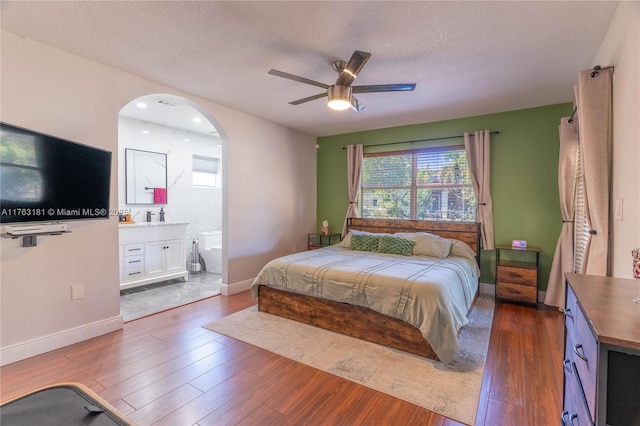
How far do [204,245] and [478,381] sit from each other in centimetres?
492

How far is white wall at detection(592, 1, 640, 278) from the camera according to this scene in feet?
5.56

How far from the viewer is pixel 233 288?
4.35 metres

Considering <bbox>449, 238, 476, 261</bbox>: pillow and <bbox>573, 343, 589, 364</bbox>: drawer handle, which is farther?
<bbox>449, 238, 476, 261</bbox>: pillow

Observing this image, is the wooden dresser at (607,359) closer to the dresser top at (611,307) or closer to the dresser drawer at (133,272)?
the dresser top at (611,307)

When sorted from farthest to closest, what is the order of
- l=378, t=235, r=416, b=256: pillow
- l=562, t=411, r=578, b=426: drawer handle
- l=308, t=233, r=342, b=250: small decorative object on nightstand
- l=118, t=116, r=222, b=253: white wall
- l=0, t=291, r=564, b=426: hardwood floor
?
1. l=308, t=233, r=342, b=250: small decorative object on nightstand
2. l=118, t=116, r=222, b=253: white wall
3. l=378, t=235, r=416, b=256: pillow
4. l=0, t=291, r=564, b=426: hardwood floor
5. l=562, t=411, r=578, b=426: drawer handle

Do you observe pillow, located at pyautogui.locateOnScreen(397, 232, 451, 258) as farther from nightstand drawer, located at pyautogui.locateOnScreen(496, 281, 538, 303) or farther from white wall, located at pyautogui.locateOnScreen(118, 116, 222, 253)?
white wall, located at pyautogui.locateOnScreen(118, 116, 222, 253)

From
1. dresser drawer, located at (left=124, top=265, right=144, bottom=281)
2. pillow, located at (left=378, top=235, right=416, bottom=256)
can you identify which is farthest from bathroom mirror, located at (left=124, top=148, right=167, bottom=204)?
pillow, located at (left=378, top=235, right=416, bottom=256)

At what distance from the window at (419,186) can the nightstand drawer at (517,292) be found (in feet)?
3.48

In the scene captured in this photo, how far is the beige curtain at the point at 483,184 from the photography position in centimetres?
430

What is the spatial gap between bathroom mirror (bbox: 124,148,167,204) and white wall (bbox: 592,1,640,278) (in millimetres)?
5813

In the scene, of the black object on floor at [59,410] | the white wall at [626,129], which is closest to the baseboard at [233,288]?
the black object on floor at [59,410]

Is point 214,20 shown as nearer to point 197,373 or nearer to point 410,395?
point 197,373

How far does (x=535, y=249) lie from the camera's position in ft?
13.0

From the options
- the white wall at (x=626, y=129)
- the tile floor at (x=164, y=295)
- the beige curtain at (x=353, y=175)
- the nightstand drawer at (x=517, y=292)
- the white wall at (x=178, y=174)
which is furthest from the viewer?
the beige curtain at (x=353, y=175)
